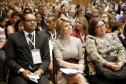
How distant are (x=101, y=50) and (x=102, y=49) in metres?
0.02

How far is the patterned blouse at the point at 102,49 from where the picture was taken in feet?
17.9

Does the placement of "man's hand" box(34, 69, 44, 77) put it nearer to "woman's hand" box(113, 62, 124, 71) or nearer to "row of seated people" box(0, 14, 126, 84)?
"row of seated people" box(0, 14, 126, 84)

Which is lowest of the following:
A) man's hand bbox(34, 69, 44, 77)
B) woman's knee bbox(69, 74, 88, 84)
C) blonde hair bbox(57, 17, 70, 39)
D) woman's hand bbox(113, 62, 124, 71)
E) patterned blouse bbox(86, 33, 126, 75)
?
woman's knee bbox(69, 74, 88, 84)

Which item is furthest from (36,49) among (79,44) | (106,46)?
(106,46)

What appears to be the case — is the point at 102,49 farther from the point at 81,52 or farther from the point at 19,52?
the point at 19,52

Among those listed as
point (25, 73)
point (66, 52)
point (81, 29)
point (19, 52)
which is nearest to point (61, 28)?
point (66, 52)

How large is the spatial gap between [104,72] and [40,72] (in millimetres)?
896

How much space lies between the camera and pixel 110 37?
223 inches

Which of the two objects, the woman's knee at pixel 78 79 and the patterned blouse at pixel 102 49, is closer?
the woman's knee at pixel 78 79

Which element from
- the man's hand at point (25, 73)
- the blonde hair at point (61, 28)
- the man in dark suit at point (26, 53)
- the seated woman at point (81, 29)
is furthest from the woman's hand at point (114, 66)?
the seated woman at point (81, 29)

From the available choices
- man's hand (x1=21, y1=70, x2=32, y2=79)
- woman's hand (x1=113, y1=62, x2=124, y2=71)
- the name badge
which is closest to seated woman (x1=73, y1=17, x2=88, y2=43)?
woman's hand (x1=113, y1=62, x2=124, y2=71)

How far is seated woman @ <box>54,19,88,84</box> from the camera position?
541 cm

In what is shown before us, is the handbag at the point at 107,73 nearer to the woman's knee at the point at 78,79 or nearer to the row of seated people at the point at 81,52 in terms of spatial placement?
the row of seated people at the point at 81,52

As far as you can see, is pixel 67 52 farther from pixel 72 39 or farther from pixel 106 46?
pixel 106 46
